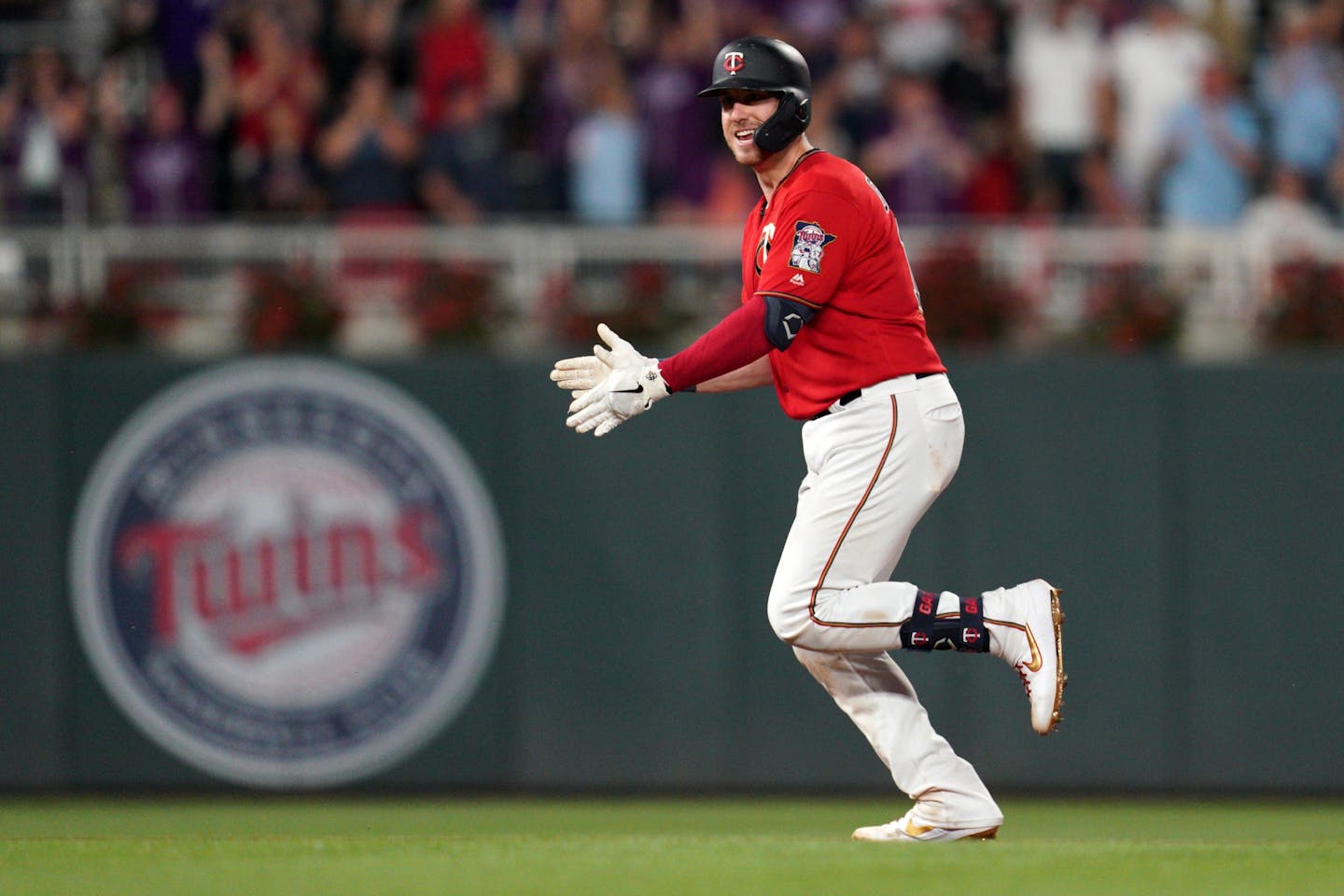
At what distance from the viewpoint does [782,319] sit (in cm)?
560

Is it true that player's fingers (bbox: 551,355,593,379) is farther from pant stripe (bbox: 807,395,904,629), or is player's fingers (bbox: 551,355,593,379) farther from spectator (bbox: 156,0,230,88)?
spectator (bbox: 156,0,230,88)

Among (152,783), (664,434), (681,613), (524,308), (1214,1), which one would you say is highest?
(1214,1)

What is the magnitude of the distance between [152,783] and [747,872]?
16.3ft

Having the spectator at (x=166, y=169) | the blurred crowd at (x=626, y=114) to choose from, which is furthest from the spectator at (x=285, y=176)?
the spectator at (x=166, y=169)

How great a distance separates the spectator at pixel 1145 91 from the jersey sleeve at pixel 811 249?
5.99 meters

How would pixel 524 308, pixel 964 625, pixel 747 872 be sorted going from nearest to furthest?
pixel 747 872 → pixel 964 625 → pixel 524 308

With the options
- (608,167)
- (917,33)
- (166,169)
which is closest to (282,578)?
(166,169)

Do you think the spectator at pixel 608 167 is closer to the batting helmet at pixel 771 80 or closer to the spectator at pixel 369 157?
the spectator at pixel 369 157

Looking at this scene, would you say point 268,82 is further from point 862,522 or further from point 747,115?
point 862,522

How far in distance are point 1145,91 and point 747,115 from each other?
6.30 m

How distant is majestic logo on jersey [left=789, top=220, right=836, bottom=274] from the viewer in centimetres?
564

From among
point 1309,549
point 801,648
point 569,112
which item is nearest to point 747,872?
point 801,648

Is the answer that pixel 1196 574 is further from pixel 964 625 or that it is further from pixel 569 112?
pixel 569 112

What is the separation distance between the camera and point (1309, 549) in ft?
30.3
